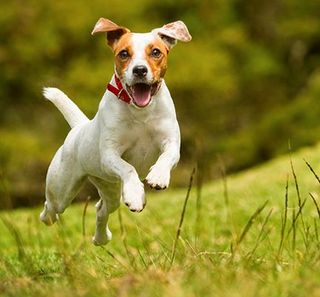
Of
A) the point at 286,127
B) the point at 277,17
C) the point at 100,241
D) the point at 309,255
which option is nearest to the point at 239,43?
the point at 277,17

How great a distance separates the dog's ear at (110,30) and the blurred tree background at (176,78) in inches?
715

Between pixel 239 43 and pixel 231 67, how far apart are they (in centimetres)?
115

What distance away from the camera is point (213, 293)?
380 centimetres

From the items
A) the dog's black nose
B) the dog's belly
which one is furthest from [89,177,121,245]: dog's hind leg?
the dog's black nose

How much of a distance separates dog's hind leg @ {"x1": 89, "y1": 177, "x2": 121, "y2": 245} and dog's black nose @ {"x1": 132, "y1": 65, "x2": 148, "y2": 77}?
4.45 feet

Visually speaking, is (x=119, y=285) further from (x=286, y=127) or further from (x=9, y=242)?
(x=286, y=127)

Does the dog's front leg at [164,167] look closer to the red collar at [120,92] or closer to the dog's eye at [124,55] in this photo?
the red collar at [120,92]

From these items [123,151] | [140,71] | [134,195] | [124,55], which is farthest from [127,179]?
[124,55]

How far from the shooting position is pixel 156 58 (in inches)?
228

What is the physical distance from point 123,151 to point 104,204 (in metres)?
0.90

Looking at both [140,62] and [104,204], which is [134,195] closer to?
[140,62]

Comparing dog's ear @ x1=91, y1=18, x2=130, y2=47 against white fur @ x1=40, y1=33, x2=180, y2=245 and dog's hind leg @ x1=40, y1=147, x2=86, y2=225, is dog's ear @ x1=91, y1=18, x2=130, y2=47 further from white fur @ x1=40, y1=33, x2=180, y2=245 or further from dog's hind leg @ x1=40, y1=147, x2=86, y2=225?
dog's hind leg @ x1=40, y1=147, x2=86, y2=225

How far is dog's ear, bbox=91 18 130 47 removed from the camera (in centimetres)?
597

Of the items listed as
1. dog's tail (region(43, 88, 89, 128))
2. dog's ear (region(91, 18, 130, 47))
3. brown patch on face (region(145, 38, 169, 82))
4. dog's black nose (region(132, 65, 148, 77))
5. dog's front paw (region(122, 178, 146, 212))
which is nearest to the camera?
dog's front paw (region(122, 178, 146, 212))
